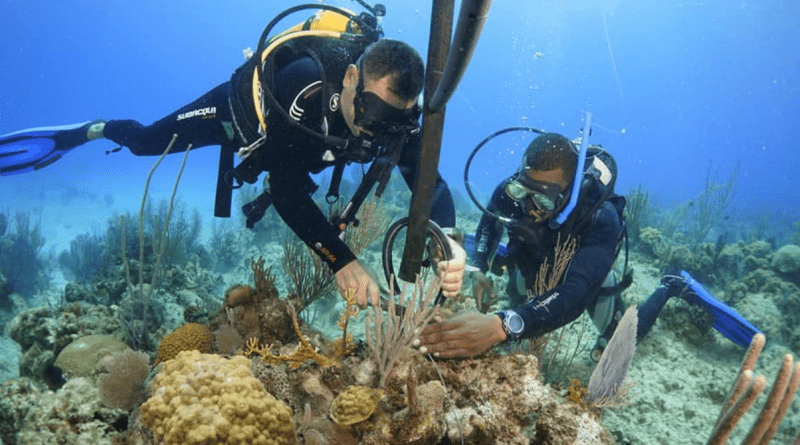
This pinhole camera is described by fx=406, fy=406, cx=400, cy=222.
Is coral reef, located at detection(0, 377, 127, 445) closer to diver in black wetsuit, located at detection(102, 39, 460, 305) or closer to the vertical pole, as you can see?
diver in black wetsuit, located at detection(102, 39, 460, 305)

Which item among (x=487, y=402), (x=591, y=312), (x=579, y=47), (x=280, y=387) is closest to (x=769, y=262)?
(x=591, y=312)

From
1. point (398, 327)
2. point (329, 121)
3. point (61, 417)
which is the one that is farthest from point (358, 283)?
point (61, 417)

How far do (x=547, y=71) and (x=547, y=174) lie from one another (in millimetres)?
128614

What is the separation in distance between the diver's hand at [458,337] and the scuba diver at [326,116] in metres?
0.26

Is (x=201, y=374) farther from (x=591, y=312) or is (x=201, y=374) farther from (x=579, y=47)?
(x=579, y=47)

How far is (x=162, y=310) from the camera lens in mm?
5703

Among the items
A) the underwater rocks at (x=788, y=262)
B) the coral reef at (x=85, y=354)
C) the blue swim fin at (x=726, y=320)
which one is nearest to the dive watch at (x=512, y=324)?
the coral reef at (x=85, y=354)

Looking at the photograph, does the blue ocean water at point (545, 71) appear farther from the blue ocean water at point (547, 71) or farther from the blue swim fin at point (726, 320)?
the blue swim fin at point (726, 320)

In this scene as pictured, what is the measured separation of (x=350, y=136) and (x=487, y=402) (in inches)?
96.7

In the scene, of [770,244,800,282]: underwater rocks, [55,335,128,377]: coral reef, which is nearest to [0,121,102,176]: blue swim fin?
[55,335,128,377]: coral reef

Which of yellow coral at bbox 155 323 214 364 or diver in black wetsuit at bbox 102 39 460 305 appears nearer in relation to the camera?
diver in black wetsuit at bbox 102 39 460 305

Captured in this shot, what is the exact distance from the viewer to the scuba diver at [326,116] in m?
3.29

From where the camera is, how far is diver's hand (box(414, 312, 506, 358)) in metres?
2.82

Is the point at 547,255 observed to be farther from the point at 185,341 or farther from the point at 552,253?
the point at 185,341
